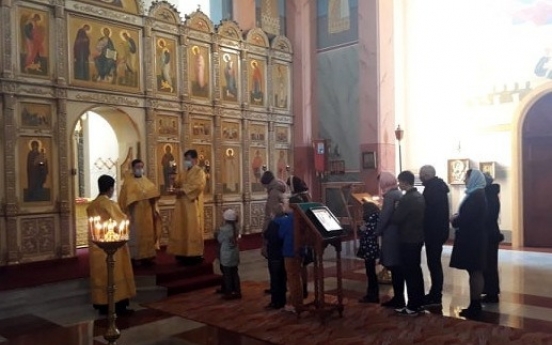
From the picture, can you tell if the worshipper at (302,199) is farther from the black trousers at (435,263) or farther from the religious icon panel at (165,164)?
the religious icon panel at (165,164)

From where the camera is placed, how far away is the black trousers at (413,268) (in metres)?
5.97

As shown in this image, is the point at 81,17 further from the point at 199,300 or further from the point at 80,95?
the point at 199,300

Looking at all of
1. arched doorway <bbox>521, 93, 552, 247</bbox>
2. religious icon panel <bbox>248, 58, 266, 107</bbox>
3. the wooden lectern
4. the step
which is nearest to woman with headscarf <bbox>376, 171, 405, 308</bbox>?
the wooden lectern

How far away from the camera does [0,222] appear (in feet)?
26.6

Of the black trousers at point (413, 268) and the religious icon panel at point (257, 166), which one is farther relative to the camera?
the religious icon panel at point (257, 166)

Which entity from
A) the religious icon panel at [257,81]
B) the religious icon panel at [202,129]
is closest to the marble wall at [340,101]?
the religious icon panel at [257,81]

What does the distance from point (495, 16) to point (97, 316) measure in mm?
10851

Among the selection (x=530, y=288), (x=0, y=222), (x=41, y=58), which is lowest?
(x=530, y=288)

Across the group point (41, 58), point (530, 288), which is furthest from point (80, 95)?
→ point (530, 288)

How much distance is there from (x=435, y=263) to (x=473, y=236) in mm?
643

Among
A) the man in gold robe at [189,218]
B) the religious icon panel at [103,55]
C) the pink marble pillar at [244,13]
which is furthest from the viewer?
the pink marble pillar at [244,13]

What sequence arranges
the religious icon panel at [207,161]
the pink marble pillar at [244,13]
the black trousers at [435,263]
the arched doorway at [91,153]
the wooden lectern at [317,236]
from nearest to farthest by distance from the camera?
the wooden lectern at [317,236] < the black trousers at [435,263] < the religious icon panel at [207,161] < the pink marble pillar at [244,13] < the arched doorway at [91,153]

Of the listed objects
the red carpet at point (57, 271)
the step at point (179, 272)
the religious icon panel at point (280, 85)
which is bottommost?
the step at point (179, 272)

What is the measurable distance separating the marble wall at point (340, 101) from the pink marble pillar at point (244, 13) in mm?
2013
